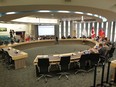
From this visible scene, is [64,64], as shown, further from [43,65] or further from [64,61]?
[43,65]

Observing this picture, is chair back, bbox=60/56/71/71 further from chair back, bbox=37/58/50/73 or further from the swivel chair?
chair back, bbox=37/58/50/73

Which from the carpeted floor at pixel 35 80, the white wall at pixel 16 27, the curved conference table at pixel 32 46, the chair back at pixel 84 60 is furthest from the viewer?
the white wall at pixel 16 27

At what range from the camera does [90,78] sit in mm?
4895

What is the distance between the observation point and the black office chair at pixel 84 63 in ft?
17.0

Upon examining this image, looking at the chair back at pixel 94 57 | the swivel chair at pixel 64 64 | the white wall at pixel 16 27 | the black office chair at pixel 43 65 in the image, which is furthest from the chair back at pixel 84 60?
the white wall at pixel 16 27

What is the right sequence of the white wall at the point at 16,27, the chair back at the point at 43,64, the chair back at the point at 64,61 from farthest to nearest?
1. the white wall at the point at 16,27
2. the chair back at the point at 64,61
3. the chair back at the point at 43,64

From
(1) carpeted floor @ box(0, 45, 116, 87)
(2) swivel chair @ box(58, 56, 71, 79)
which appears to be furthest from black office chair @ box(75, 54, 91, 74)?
(2) swivel chair @ box(58, 56, 71, 79)

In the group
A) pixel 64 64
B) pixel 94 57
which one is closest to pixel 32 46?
pixel 64 64

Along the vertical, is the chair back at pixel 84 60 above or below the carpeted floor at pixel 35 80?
above

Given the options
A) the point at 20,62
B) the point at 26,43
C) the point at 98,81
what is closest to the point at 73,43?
the point at 26,43

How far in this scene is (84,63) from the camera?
526cm

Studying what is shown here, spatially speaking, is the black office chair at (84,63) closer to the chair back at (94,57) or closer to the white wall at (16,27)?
the chair back at (94,57)

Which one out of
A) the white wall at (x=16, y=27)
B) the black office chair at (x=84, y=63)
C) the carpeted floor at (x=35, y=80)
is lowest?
the carpeted floor at (x=35, y=80)

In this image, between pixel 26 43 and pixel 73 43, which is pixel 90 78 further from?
pixel 73 43
